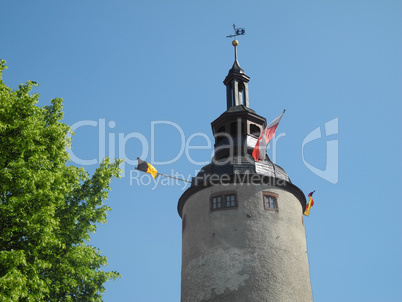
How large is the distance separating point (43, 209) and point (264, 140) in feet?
41.9

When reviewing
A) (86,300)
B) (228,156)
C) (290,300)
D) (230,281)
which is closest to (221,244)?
(230,281)

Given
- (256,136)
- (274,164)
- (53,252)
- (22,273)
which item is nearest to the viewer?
(22,273)

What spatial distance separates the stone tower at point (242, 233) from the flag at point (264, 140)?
0.57m

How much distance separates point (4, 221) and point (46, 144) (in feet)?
9.96

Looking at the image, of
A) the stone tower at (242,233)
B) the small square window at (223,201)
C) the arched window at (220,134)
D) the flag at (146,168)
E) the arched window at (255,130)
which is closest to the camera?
the stone tower at (242,233)

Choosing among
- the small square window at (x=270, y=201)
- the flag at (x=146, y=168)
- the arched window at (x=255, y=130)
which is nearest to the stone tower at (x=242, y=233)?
the small square window at (x=270, y=201)

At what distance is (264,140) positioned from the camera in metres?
24.7

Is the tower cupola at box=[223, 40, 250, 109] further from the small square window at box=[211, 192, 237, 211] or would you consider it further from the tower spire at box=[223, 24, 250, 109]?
the small square window at box=[211, 192, 237, 211]

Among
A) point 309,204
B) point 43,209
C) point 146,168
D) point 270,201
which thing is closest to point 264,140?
point 270,201

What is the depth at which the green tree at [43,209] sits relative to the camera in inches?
571

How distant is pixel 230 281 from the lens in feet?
68.9

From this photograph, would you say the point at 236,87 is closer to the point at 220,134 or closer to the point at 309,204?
the point at 220,134

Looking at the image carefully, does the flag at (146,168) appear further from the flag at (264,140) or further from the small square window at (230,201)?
the flag at (264,140)

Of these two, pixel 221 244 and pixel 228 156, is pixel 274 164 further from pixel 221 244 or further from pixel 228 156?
pixel 221 244
